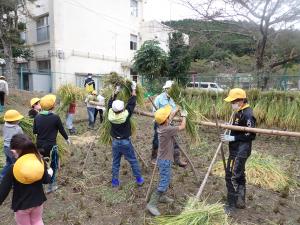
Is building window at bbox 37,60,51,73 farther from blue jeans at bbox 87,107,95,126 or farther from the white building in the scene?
blue jeans at bbox 87,107,95,126

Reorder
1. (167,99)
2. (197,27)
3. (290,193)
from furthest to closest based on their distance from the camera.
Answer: (197,27)
(167,99)
(290,193)

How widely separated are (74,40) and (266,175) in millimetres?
19250

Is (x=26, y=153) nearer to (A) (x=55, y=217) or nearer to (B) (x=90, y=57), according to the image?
(A) (x=55, y=217)

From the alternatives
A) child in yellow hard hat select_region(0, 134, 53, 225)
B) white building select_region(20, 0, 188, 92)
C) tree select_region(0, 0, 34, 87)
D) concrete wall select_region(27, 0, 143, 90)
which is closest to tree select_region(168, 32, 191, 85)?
white building select_region(20, 0, 188, 92)

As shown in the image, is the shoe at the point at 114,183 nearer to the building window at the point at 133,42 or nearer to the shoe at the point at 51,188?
the shoe at the point at 51,188

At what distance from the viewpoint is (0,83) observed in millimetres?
13102

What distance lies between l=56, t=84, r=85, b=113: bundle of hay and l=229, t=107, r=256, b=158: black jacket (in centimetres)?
636

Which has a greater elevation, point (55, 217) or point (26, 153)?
point (26, 153)

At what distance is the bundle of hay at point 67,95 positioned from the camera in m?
9.98

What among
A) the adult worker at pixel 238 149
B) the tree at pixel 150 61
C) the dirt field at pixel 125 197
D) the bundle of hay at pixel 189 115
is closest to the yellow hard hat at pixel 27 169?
the dirt field at pixel 125 197

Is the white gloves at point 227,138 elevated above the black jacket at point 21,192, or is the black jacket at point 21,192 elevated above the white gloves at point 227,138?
the white gloves at point 227,138

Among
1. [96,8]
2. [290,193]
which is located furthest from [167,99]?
[96,8]

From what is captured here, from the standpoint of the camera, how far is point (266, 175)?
5.95 m

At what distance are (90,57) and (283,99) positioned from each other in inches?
666
